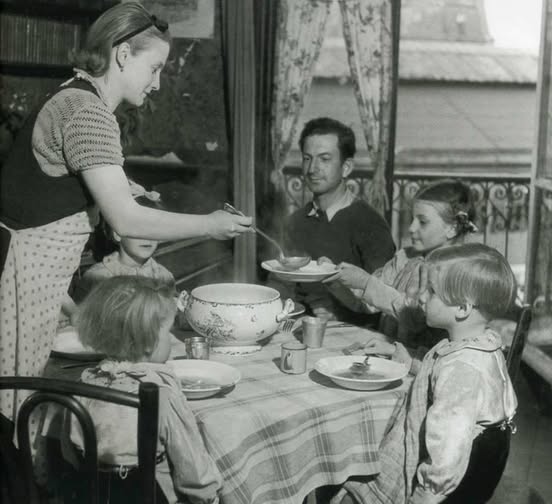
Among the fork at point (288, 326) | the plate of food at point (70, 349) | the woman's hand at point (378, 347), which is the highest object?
the plate of food at point (70, 349)

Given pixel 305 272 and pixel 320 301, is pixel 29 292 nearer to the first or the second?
pixel 305 272

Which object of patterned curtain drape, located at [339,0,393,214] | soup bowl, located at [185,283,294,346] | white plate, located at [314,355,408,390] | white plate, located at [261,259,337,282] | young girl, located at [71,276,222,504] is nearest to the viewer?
young girl, located at [71,276,222,504]

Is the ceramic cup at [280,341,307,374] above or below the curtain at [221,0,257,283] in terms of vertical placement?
below

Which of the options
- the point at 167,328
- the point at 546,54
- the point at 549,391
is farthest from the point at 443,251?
the point at 546,54

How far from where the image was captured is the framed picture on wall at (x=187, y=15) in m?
5.42

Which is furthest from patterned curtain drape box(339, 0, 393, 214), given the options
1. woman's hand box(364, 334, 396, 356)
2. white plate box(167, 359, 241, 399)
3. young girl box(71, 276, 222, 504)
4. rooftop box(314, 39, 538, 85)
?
rooftop box(314, 39, 538, 85)

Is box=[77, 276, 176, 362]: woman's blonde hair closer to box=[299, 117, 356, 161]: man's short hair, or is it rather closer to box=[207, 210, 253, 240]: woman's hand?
box=[207, 210, 253, 240]: woman's hand

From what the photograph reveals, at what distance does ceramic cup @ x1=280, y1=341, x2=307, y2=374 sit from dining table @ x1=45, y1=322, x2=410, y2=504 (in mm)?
16

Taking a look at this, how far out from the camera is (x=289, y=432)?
1.70 m

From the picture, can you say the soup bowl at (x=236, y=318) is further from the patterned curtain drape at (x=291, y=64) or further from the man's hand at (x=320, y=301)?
the patterned curtain drape at (x=291, y=64)

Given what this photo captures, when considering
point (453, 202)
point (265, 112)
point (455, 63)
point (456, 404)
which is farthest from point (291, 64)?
point (455, 63)

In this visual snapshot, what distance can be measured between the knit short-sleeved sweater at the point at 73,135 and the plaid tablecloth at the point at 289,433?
24.2 inches

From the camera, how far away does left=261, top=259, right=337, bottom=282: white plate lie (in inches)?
91.4

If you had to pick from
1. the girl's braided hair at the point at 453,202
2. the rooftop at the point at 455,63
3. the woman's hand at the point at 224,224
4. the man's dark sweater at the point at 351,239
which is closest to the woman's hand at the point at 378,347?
the woman's hand at the point at 224,224
